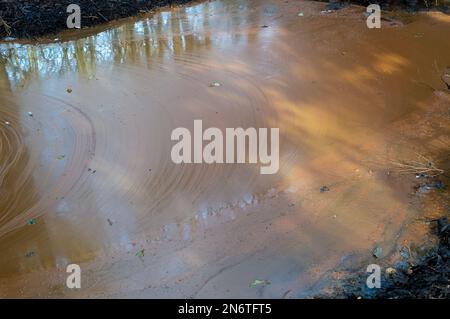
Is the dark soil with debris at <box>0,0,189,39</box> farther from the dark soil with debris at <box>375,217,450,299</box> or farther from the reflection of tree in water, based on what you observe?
the dark soil with debris at <box>375,217,450,299</box>

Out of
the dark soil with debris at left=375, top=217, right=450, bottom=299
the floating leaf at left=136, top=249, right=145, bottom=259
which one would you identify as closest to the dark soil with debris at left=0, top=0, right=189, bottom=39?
the floating leaf at left=136, top=249, right=145, bottom=259

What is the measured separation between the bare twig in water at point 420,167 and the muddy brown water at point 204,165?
0.37ft

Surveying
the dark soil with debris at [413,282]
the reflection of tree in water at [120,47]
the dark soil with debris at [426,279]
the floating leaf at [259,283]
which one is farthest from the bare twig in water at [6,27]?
the dark soil with debris at [426,279]

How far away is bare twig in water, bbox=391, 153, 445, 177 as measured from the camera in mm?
3930

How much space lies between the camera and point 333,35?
6242mm

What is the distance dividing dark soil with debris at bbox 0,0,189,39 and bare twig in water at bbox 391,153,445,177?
4659 millimetres

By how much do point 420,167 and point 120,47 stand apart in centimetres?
401

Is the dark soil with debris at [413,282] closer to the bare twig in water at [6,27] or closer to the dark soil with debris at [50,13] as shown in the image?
the dark soil with debris at [50,13]

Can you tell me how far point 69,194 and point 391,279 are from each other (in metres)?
2.56

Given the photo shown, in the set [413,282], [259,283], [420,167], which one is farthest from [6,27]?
[413,282]

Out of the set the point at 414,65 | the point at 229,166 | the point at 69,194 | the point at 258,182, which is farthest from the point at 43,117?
the point at 414,65
